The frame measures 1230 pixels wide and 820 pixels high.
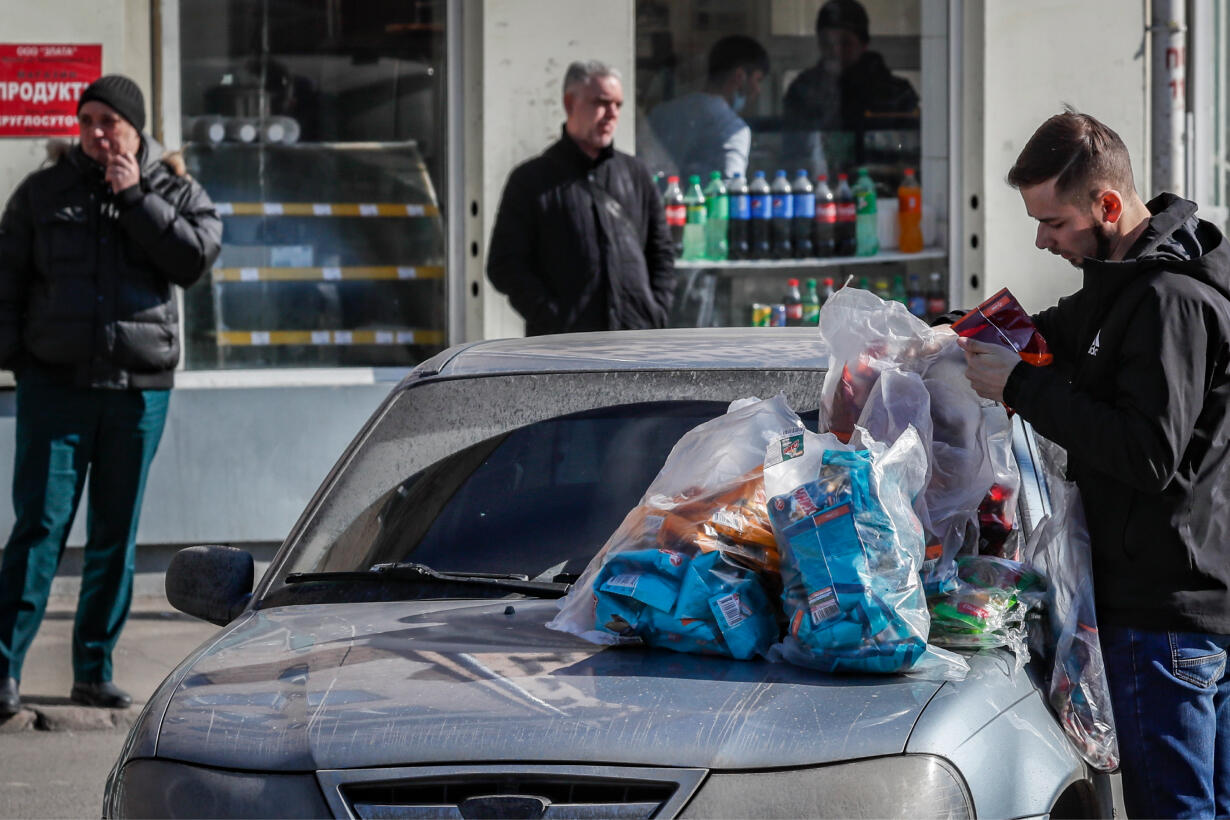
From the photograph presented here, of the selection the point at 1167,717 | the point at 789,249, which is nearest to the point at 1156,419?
the point at 1167,717

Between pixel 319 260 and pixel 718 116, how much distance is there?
7.24 ft

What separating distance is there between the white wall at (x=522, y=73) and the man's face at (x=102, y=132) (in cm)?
234

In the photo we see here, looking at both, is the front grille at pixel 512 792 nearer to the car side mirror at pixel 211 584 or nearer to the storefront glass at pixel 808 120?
the car side mirror at pixel 211 584

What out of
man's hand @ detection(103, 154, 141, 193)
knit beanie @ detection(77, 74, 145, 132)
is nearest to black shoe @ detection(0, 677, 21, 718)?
man's hand @ detection(103, 154, 141, 193)

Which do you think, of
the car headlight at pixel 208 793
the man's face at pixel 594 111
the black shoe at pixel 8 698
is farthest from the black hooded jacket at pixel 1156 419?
the black shoe at pixel 8 698

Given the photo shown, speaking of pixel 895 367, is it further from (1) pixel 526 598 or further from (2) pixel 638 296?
(2) pixel 638 296

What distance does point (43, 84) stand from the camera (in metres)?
7.37

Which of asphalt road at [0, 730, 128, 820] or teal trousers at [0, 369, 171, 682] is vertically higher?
teal trousers at [0, 369, 171, 682]

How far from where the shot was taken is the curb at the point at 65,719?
18.5ft

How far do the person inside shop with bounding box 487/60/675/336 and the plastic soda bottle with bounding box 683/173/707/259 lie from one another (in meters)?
1.89

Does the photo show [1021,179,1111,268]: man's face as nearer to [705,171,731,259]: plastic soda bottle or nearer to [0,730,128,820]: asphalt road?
[0,730,128,820]: asphalt road

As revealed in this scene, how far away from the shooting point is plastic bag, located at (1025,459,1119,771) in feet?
9.02

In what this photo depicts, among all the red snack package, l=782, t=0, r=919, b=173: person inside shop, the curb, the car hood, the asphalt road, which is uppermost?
l=782, t=0, r=919, b=173: person inside shop

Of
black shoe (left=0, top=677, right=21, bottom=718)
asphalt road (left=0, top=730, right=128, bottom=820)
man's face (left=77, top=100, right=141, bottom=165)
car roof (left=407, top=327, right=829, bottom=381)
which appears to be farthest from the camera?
man's face (left=77, top=100, right=141, bottom=165)
